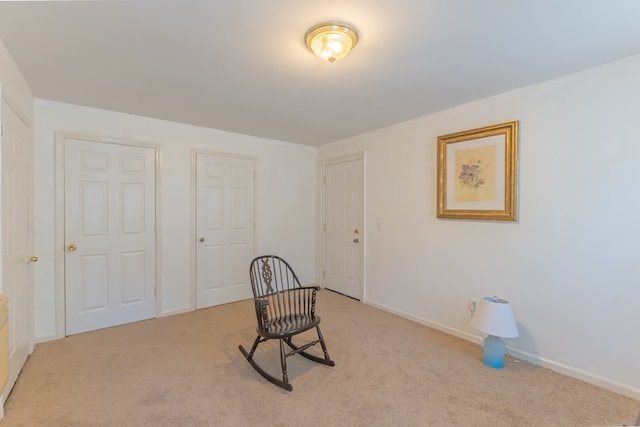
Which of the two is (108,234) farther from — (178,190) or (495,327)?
(495,327)

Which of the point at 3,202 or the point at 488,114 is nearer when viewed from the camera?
the point at 3,202

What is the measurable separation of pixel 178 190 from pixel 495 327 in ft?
11.4

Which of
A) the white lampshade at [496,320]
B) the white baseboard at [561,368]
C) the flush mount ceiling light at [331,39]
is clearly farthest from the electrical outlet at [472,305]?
the flush mount ceiling light at [331,39]

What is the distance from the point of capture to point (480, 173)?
2691 mm

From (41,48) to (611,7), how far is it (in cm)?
324

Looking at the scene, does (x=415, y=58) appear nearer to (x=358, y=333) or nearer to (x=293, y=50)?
(x=293, y=50)

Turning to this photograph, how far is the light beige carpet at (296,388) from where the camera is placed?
1.75 m

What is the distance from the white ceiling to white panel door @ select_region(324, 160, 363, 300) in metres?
1.38

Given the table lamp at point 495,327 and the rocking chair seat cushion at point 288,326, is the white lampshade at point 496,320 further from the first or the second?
the rocking chair seat cushion at point 288,326

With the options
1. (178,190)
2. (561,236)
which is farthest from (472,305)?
(178,190)

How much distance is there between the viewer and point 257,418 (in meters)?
1.74

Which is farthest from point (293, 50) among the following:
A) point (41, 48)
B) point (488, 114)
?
point (488, 114)

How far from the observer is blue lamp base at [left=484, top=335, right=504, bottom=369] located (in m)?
2.30

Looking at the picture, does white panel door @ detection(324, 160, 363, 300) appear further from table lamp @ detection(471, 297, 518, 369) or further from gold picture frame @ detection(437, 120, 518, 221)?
table lamp @ detection(471, 297, 518, 369)
